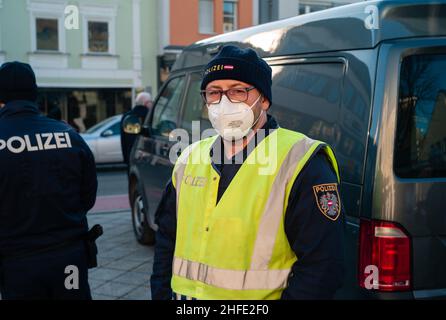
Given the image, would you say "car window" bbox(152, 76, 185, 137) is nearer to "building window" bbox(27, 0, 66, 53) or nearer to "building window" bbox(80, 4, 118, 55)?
"building window" bbox(27, 0, 66, 53)

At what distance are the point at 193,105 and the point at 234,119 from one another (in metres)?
2.83

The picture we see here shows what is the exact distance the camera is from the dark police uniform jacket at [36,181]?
266cm

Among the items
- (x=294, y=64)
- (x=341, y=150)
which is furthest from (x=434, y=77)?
(x=294, y=64)

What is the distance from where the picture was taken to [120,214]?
8.27 m

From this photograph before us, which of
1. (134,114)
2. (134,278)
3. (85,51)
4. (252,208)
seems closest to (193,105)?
(134,278)

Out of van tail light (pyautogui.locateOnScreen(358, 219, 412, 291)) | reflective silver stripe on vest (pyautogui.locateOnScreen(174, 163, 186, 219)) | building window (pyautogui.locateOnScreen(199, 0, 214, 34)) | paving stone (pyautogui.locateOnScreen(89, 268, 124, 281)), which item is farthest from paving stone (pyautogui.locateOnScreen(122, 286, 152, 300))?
building window (pyautogui.locateOnScreen(199, 0, 214, 34))

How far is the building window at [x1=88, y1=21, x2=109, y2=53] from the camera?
22.7 metres

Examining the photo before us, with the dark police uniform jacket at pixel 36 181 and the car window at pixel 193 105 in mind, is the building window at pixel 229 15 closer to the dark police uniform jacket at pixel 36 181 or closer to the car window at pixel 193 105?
the car window at pixel 193 105

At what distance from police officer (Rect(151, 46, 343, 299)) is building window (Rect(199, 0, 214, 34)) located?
2345 cm

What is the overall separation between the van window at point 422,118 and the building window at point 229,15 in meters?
23.1

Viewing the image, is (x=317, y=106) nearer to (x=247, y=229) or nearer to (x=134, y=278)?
(x=247, y=229)

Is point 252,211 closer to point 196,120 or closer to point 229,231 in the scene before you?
point 229,231

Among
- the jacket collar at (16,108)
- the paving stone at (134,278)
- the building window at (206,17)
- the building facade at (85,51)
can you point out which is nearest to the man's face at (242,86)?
the jacket collar at (16,108)

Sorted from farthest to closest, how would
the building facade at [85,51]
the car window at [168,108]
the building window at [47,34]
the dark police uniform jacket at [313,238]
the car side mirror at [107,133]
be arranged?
the building window at [47,34]
the building facade at [85,51]
the car side mirror at [107,133]
the car window at [168,108]
the dark police uniform jacket at [313,238]
